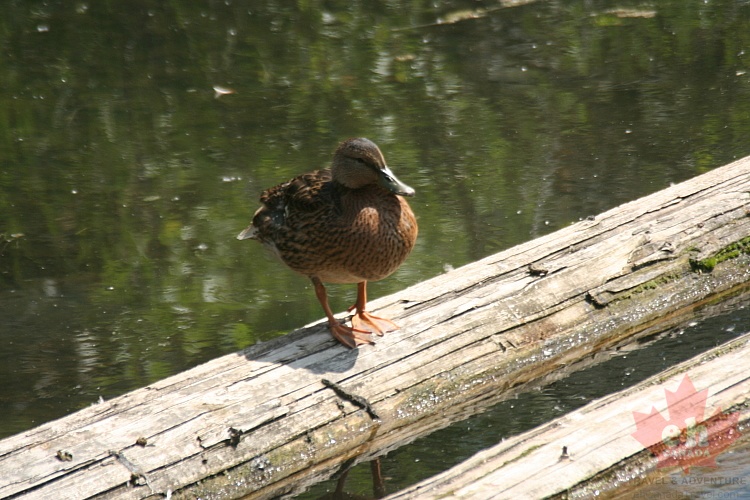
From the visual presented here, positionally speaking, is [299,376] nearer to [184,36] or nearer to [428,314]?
[428,314]

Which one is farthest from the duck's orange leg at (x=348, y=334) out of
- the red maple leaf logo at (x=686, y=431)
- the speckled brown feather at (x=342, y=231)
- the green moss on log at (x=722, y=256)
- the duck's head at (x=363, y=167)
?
the green moss on log at (x=722, y=256)

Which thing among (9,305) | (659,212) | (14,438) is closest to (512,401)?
(659,212)

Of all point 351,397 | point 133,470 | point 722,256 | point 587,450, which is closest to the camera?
point 587,450

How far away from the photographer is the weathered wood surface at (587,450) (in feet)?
10.1

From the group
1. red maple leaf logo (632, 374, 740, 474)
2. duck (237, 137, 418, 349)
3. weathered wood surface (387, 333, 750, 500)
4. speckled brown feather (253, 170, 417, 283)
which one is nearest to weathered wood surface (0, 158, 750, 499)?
duck (237, 137, 418, 349)

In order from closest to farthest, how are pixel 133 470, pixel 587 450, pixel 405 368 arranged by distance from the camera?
pixel 587 450 → pixel 133 470 → pixel 405 368

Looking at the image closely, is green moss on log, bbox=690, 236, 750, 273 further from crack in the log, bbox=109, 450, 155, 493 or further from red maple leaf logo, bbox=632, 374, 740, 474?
crack in the log, bbox=109, 450, 155, 493

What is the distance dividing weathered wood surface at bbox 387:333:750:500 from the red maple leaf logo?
2cm

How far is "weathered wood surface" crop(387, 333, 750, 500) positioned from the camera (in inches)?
121

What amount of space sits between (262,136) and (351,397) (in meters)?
4.63

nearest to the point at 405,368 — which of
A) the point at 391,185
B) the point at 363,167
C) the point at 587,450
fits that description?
the point at 391,185

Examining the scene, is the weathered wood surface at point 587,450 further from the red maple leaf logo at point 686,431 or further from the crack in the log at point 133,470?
the crack in the log at point 133,470

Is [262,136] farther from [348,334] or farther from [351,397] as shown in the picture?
Result: [351,397]

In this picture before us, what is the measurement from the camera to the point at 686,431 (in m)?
3.39
